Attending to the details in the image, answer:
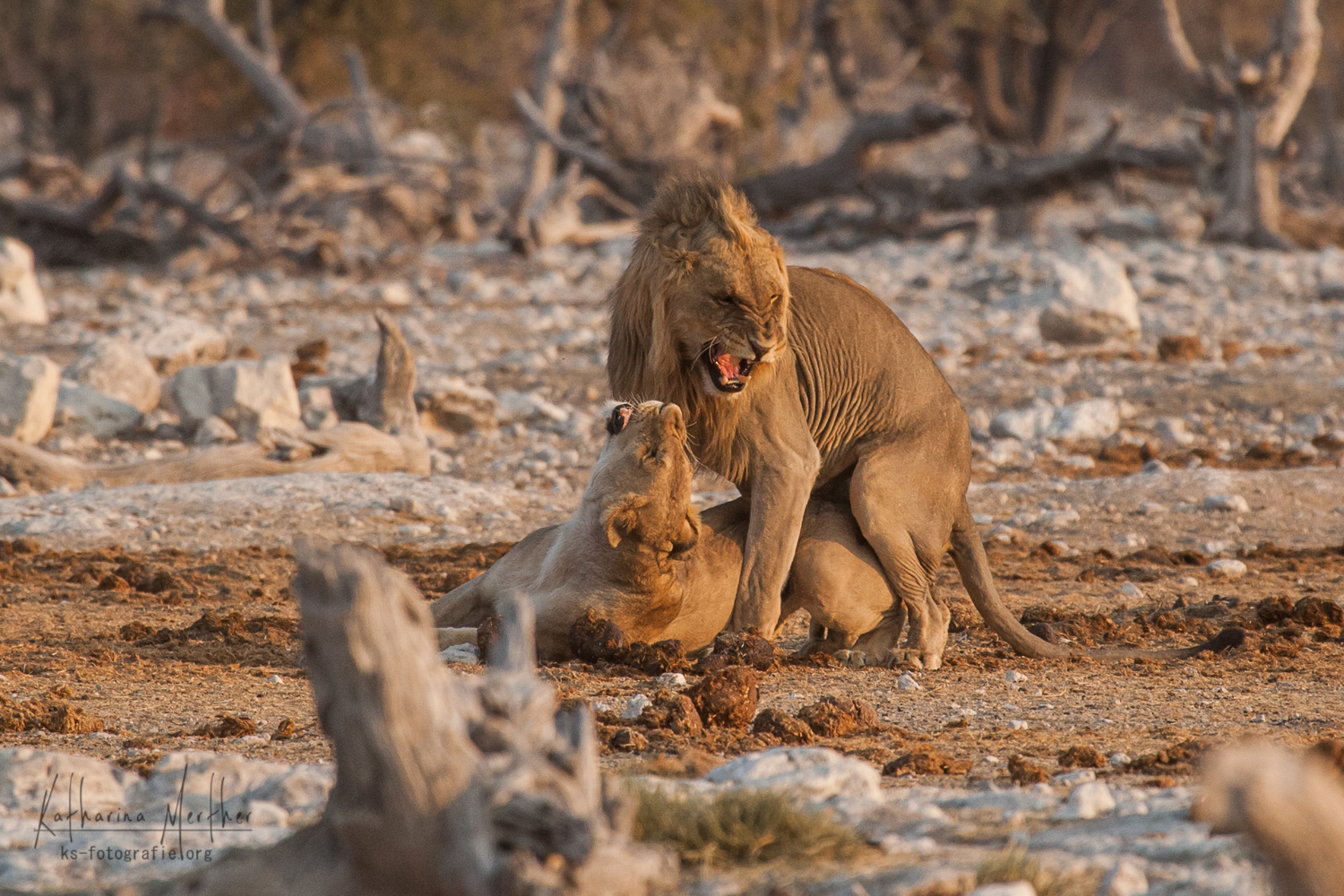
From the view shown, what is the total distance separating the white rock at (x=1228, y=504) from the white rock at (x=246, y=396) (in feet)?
18.3

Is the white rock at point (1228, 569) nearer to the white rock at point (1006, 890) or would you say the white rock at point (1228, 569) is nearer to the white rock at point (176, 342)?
the white rock at point (1006, 890)

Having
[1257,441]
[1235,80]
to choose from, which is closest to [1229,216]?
[1235,80]

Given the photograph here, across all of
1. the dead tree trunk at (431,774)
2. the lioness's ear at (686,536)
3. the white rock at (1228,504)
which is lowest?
Result: the white rock at (1228,504)

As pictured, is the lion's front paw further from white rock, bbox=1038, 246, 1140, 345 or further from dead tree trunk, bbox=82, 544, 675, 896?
white rock, bbox=1038, 246, 1140, 345

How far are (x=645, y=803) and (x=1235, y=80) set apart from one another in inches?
748

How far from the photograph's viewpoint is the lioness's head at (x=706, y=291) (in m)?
5.66

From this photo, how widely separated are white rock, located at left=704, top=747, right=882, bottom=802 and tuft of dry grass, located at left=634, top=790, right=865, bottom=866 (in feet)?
1.18

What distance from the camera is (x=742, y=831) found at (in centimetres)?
305

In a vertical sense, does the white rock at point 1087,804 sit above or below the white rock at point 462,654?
above

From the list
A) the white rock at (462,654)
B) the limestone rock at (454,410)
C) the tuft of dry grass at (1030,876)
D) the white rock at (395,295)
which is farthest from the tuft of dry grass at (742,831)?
the white rock at (395,295)

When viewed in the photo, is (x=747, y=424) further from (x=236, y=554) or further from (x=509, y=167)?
(x=509, y=167)

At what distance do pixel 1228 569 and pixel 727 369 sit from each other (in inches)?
128

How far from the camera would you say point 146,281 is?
17.7m

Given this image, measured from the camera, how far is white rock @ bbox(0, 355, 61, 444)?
9938 mm
